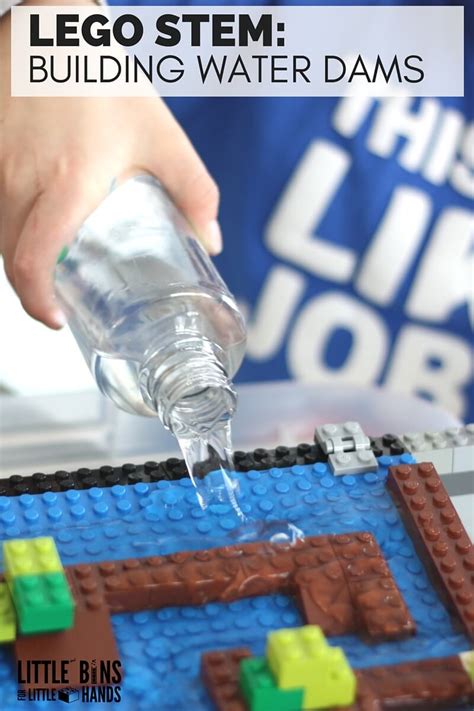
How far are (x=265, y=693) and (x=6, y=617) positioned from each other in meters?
0.16

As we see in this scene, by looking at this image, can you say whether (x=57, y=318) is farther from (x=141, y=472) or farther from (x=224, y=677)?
(x=224, y=677)

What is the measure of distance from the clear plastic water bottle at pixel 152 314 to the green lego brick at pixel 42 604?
0.13 meters

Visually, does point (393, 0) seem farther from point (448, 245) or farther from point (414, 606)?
point (414, 606)

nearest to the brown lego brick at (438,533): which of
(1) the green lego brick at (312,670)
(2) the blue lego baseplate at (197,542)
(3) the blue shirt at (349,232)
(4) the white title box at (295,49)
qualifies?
(2) the blue lego baseplate at (197,542)

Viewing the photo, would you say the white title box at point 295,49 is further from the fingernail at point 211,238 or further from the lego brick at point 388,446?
the lego brick at point 388,446

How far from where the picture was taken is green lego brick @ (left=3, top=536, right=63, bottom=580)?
755 mm

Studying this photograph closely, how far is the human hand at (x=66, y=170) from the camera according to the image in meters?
0.91

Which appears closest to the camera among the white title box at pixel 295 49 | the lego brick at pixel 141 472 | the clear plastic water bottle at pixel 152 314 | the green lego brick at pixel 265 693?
the green lego brick at pixel 265 693

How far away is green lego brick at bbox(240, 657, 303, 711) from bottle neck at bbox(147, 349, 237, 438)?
0.17 meters

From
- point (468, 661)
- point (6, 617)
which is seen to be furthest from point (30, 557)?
point (468, 661)

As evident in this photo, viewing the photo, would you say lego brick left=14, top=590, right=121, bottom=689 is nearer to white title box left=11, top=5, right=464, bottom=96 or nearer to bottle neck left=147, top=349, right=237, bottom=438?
bottle neck left=147, top=349, right=237, bottom=438

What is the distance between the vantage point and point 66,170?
95cm

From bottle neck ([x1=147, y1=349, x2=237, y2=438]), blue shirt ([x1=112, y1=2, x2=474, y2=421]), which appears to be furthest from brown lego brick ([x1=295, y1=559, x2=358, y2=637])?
blue shirt ([x1=112, y1=2, x2=474, y2=421])

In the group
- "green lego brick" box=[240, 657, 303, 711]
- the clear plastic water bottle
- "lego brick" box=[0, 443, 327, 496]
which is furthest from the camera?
"lego brick" box=[0, 443, 327, 496]
